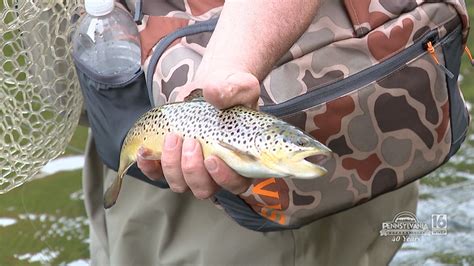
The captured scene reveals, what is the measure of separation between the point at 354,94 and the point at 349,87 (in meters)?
0.02

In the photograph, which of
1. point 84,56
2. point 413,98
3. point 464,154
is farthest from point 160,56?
point 464,154

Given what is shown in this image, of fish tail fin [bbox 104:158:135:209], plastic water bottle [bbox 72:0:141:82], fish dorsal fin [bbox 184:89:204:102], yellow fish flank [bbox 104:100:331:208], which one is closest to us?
yellow fish flank [bbox 104:100:331:208]

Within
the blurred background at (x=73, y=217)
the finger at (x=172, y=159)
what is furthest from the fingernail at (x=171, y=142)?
the blurred background at (x=73, y=217)

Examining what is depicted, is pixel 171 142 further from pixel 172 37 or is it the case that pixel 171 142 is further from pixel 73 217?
pixel 73 217

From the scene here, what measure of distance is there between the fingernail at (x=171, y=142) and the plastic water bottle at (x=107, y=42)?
0.42 metres

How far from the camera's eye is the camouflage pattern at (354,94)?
202 centimetres

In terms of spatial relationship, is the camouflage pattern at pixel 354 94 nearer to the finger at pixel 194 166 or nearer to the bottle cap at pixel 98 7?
the bottle cap at pixel 98 7

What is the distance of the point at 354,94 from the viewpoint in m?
2.02

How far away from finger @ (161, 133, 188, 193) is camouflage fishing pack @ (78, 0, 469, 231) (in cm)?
27

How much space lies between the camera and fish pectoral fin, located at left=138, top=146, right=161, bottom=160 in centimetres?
183

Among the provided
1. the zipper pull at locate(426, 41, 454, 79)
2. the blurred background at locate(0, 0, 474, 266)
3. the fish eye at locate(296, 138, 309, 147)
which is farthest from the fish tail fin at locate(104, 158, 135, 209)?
the blurred background at locate(0, 0, 474, 266)

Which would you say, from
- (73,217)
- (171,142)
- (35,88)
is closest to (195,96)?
(171,142)

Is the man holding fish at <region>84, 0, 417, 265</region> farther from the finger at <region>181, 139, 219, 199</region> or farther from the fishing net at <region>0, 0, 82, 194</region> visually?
the fishing net at <region>0, 0, 82, 194</region>

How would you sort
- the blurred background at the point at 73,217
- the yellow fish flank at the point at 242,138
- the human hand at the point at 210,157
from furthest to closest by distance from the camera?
the blurred background at the point at 73,217 → the human hand at the point at 210,157 → the yellow fish flank at the point at 242,138
